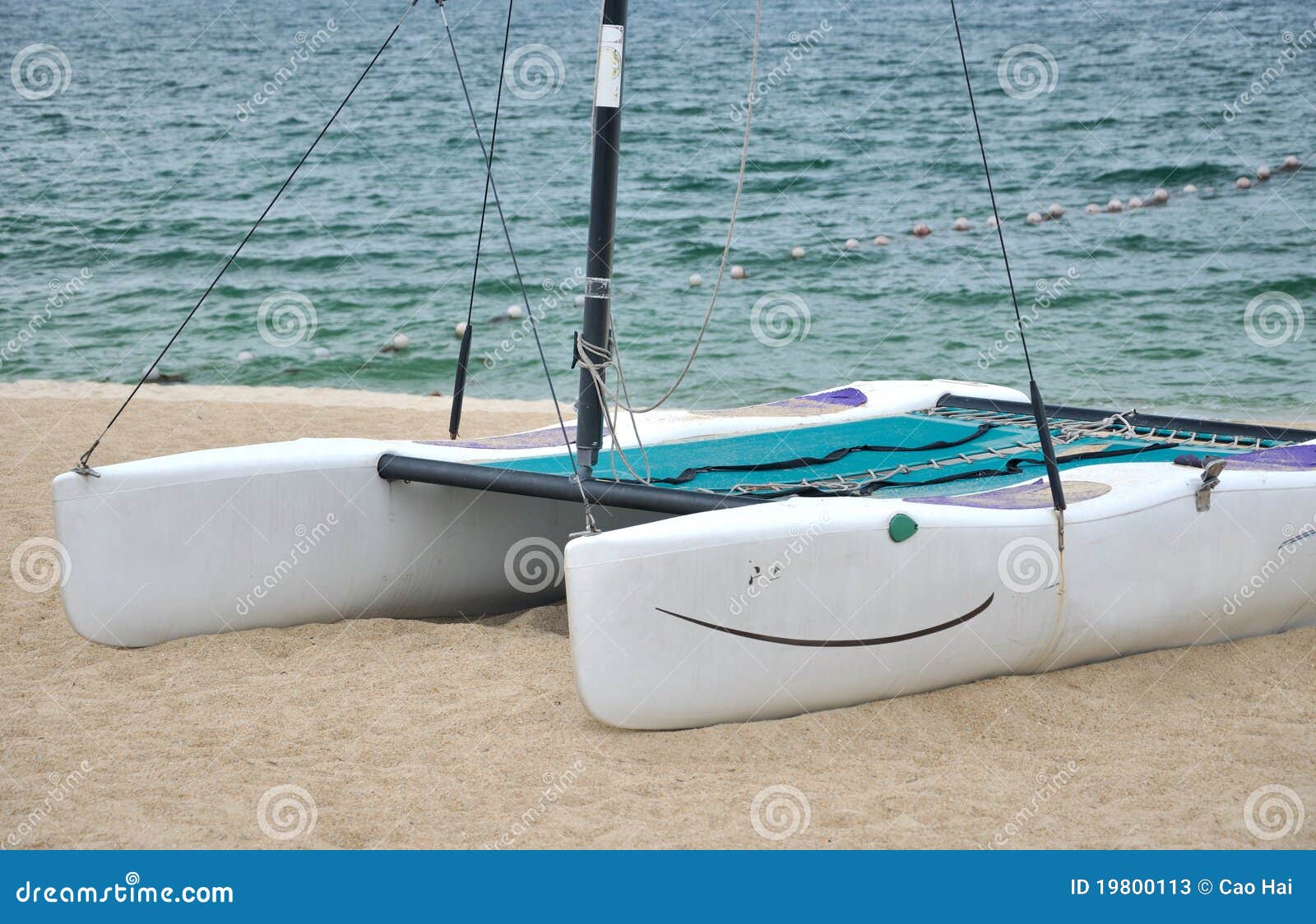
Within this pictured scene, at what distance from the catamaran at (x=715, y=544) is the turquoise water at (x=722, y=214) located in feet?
14.4

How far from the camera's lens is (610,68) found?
149 inches

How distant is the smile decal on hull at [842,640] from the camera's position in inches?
132

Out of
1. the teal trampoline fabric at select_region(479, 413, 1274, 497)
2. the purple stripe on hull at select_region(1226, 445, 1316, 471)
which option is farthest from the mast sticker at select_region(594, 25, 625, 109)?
the purple stripe on hull at select_region(1226, 445, 1316, 471)

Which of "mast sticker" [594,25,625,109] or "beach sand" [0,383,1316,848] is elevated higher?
"mast sticker" [594,25,625,109]

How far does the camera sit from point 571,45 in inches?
973

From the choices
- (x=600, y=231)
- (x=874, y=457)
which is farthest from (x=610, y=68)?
(x=874, y=457)

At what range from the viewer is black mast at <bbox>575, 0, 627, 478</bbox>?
3781 mm

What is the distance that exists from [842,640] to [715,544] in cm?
47

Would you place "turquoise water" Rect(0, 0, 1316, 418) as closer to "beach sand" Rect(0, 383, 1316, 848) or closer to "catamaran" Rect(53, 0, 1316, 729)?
"catamaran" Rect(53, 0, 1316, 729)

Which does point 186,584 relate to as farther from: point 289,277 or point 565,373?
point 289,277

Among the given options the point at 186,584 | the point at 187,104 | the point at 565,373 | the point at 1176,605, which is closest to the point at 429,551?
the point at 186,584

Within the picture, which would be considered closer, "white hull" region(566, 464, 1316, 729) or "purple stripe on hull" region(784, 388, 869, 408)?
"white hull" region(566, 464, 1316, 729)

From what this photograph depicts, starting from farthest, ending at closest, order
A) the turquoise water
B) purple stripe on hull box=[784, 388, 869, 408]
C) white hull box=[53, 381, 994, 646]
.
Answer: the turquoise water < purple stripe on hull box=[784, 388, 869, 408] < white hull box=[53, 381, 994, 646]

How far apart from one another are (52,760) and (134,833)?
19.6 inches
